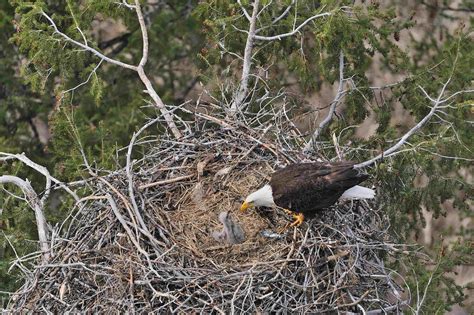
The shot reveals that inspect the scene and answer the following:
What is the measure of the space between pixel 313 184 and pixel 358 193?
15.0 inches

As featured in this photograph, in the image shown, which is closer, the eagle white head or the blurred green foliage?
the eagle white head

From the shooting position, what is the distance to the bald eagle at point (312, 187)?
802cm

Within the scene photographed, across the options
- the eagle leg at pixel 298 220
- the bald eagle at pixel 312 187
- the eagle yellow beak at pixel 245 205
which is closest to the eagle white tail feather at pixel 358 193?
the bald eagle at pixel 312 187

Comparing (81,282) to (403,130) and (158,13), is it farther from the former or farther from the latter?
(158,13)

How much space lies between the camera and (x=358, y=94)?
10.1m

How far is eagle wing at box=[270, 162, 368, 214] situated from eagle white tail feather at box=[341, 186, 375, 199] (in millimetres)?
121

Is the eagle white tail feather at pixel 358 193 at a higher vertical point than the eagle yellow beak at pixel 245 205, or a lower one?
higher

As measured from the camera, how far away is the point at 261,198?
8477 mm

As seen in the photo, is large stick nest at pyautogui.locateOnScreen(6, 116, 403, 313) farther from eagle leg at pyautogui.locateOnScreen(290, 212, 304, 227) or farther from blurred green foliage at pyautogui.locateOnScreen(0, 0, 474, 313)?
blurred green foliage at pyautogui.locateOnScreen(0, 0, 474, 313)

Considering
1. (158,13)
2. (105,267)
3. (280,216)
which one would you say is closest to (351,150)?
(280,216)

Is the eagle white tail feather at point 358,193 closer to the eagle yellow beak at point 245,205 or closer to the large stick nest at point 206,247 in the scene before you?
the large stick nest at point 206,247

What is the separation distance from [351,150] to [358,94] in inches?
43.0

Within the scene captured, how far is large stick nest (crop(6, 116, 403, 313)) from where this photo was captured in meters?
7.49

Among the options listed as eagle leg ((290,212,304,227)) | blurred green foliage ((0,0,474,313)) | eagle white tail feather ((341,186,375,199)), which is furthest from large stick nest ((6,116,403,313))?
blurred green foliage ((0,0,474,313))
